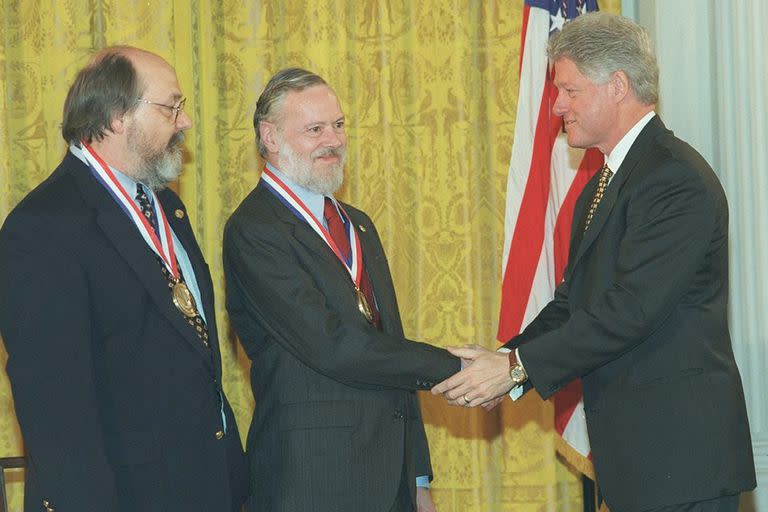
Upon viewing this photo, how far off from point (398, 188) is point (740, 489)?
2.65m

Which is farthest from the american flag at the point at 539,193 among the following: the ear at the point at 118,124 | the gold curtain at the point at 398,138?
the ear at the point at 118,124

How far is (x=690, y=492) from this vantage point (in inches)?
125

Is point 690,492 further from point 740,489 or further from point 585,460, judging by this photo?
point 585,460

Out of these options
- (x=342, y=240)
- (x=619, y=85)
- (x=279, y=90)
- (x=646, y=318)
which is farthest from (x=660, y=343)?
(x=279, y=90)

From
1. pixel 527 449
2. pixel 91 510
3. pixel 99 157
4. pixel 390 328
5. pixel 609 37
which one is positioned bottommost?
pixel 527 449

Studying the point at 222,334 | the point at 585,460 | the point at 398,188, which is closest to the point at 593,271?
the point at 585,460

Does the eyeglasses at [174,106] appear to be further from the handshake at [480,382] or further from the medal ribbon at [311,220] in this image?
the handshake at [480,382]

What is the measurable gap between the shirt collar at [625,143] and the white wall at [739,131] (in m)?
1.22

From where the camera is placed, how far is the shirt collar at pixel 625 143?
140 inches

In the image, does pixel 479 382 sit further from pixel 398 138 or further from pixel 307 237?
pixel 398 138

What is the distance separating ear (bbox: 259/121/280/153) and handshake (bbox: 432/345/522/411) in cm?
98

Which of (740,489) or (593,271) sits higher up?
(593,271)

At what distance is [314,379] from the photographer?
3.44 meters

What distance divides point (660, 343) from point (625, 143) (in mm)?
707
